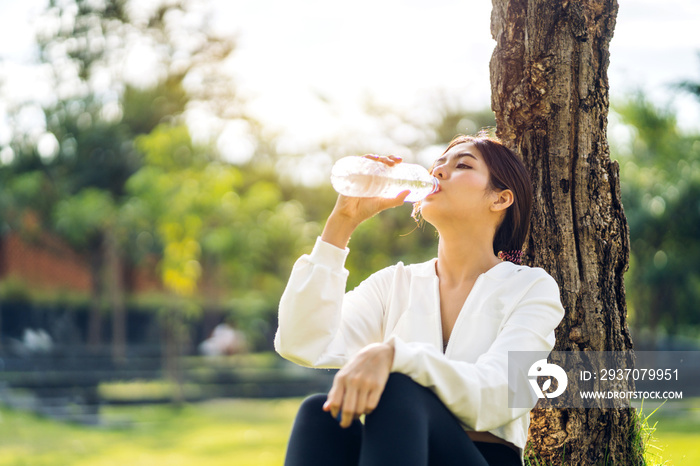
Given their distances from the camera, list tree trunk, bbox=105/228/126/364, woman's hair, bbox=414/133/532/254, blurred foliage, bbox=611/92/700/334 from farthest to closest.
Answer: tree trunk, bbox=105/228/126/364 < blurred foliage, bbox=611/92/700/334 < woman's hair, bbox=414/133/532/254

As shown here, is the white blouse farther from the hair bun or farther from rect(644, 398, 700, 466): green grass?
rect(644, 398, 700, 466): green grass

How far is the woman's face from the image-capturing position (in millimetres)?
2221

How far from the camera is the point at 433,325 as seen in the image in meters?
2.21

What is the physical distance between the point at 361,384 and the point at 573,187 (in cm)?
145

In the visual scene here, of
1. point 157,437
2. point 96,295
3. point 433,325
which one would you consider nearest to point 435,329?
point 433,325

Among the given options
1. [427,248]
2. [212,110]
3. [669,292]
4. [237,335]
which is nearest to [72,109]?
[212,110]

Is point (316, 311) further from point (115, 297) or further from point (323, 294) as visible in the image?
point (115, 297)

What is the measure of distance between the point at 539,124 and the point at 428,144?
15.2 metres

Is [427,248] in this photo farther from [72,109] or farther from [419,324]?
[419,324]

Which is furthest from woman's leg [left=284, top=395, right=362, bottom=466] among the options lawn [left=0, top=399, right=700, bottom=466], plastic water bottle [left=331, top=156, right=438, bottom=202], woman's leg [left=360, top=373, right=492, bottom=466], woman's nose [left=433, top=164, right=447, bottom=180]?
lawn [left=0, top=399, right=700, bottom=466]

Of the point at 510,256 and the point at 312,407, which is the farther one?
the point at 510,256

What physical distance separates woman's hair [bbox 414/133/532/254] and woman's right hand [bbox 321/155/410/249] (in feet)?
0.82

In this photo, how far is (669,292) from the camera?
42.5 ft

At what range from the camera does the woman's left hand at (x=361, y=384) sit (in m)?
1.69
